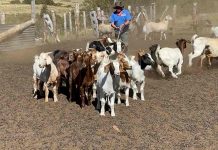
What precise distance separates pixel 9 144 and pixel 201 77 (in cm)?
858

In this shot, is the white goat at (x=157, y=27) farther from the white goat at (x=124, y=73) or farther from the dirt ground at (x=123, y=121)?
the white goat at (x=124, y=73)

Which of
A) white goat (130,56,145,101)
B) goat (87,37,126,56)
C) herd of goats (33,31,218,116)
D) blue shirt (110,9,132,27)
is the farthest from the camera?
blue shirt (110,9,132,27)

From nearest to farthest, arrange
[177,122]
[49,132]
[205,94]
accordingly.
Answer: [49,132]
[177,122]
[205,94]

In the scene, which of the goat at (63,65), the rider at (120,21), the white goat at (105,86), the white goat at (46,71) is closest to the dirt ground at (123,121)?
the white goat at (105,86)

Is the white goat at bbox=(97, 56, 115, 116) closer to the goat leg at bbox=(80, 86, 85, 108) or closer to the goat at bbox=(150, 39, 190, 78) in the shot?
the goat leg at bbox=(80, 86, 85, 108)

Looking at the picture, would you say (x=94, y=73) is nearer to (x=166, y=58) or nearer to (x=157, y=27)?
(x=166, y=58)

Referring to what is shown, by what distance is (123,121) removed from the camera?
1068 cm

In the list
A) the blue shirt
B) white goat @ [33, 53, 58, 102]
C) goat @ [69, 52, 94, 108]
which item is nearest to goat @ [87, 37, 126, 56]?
goat @ [69, 52, 94, 108]

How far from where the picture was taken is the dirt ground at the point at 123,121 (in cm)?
924

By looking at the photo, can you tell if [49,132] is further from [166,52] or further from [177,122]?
[166,52]

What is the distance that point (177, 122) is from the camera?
10617 millimetres

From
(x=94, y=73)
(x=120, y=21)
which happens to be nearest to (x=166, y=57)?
(x=120, y=21)

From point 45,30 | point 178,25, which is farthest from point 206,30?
point 45,30

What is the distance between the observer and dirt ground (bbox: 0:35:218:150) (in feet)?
30.3
